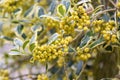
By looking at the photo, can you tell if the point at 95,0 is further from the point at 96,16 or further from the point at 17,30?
the point at 17,30

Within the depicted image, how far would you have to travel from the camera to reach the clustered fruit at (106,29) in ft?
2.76

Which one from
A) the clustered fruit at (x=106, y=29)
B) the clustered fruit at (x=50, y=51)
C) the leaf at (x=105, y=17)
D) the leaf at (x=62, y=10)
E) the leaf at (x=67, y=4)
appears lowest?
the clustered fruit at (x=50, y=51)

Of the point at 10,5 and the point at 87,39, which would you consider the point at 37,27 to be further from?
the point at 87,39

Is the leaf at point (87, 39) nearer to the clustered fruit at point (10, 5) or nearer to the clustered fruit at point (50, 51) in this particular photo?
the clustered fruit at point (50, 51)

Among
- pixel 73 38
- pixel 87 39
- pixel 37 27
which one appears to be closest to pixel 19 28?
pixel 37 27

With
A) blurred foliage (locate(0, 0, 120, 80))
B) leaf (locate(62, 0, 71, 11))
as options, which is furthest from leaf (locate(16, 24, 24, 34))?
leaf (locate(62, 0, 71, 11))

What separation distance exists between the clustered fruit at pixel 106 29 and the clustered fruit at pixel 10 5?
35 cm

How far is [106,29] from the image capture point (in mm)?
847

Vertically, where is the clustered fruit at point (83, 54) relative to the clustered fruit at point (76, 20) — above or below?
below

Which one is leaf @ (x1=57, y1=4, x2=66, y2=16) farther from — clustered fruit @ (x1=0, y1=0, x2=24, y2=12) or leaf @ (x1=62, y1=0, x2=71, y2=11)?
clustered fruit @ (x1=0, y1=0, x2=24, y2=12)

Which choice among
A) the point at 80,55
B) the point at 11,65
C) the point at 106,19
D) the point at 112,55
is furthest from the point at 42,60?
the point at 11,65

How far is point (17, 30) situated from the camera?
1.22m

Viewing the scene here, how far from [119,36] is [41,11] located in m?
0.40

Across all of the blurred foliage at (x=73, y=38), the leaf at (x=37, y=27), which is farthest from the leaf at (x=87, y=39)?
the leaf at (x=37, y=27)
